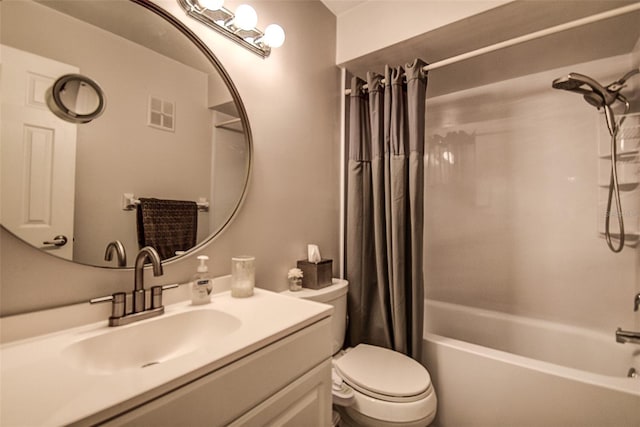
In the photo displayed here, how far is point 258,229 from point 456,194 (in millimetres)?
1669

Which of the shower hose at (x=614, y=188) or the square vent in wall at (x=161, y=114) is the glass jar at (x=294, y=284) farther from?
the shower hose at (x=614, y=188)

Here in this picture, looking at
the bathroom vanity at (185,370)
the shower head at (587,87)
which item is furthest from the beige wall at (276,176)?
the shower head at (587,87)

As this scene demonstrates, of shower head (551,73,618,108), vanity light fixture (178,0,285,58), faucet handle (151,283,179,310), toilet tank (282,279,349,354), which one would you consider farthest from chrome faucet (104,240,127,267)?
shower head (551,73,618,108)

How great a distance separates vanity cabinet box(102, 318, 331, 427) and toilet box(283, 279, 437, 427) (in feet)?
0.80

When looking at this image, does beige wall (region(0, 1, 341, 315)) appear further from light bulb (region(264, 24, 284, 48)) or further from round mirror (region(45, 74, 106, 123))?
round mirror (region(45, 74, 106, 123))

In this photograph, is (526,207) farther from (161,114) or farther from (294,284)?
(161,114)

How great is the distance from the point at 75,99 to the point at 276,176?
2.53 ft

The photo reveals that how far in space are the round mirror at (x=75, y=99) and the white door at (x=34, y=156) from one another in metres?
0.01

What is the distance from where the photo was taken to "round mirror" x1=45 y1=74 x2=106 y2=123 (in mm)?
729

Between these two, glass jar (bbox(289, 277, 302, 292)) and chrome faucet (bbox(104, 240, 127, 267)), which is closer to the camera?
chrome faucet (bbox(104, 240, 127, 267))

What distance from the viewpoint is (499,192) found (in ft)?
6.68

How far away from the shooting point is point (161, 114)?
95cm

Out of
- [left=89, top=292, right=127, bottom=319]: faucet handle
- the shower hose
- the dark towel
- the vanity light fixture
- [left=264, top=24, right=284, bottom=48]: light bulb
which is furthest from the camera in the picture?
the shower hose

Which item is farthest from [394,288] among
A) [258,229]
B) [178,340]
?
[178,340]
